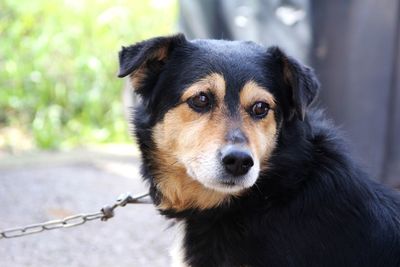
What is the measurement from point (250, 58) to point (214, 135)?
1.48 ft

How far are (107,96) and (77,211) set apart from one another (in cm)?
284

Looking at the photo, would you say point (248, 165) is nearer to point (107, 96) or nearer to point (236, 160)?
point (236, 160)

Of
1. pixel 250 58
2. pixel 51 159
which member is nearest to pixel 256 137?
pixel 250 58

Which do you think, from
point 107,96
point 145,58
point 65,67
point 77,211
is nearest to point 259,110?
point 145,58

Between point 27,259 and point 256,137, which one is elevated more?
point 256,137

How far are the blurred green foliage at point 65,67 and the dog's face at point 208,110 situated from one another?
12.9 ft

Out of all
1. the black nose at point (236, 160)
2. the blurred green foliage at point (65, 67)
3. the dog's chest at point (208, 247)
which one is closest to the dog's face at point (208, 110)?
the black nose at point (236, 160)

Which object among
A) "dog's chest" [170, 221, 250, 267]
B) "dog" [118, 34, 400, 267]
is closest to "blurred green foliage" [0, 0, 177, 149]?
"dog" [118, 34, 400, 267]

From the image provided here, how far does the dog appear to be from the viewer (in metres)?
2.94

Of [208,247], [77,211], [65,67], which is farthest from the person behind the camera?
[65,67]

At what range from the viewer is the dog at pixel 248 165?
2938mm

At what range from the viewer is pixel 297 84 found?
3158 millimetres

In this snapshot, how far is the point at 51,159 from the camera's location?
6629mm

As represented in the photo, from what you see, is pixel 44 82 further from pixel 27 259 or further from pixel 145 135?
pixel 145 135
